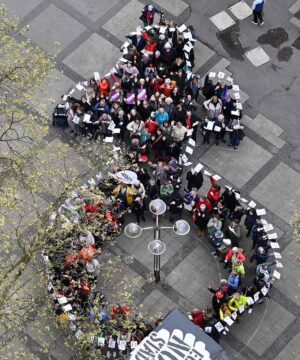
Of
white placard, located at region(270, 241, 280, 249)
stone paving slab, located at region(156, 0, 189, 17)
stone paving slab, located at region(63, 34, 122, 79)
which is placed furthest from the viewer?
stone paving slab, located at region(156, 0, 189, 17)

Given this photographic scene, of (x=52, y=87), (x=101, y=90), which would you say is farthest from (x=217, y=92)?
(x=52, y=87)

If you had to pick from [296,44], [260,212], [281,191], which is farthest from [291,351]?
[296,44]

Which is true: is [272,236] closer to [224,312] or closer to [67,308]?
[224,312]

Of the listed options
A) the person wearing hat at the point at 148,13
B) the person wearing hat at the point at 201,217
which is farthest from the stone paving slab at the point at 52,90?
the person wearing hat at the point at 201,217

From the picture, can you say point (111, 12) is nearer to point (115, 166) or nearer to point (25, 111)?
point (25, 111)

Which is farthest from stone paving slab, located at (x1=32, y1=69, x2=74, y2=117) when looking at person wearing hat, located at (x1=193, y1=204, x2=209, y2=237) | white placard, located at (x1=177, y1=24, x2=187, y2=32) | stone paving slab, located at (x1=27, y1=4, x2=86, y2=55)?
person wearing hat, located at (x1=193, y1=204, x2=209, y2=237)

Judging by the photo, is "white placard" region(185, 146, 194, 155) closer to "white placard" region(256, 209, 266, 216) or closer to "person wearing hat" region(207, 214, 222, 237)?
"person wearing hat" region(207, 214, 222, 237)

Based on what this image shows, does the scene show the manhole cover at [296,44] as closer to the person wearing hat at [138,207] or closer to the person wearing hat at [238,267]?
the person wearing hat at [138,207]
